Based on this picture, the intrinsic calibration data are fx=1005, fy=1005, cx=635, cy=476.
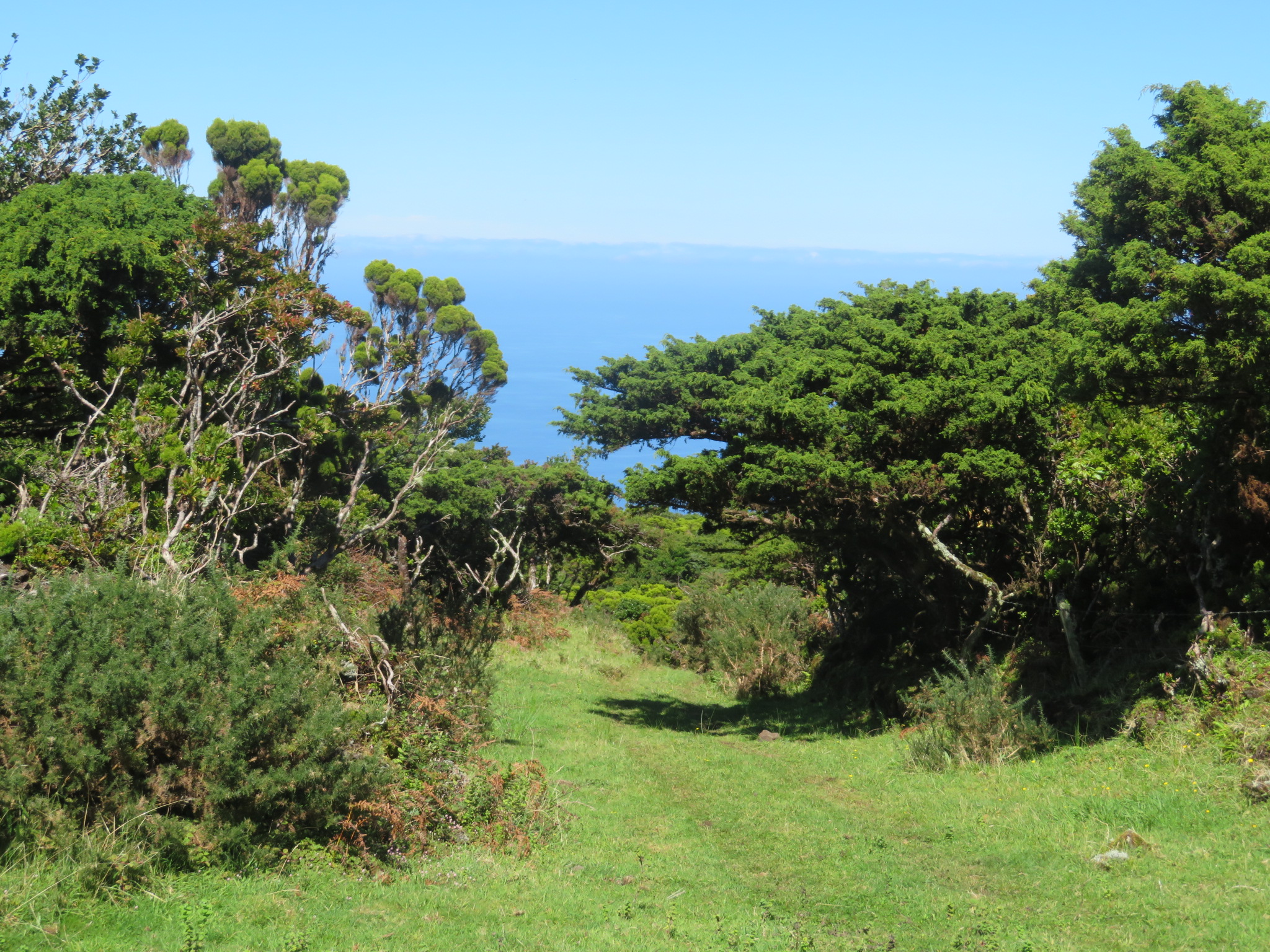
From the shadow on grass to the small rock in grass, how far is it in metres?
9.02

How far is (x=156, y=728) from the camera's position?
7723 mm

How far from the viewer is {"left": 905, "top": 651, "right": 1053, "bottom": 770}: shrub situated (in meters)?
13.2

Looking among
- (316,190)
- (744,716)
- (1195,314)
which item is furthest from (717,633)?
(316,190)

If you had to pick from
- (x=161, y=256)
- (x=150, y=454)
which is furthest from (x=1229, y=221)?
(x=161, y=256)

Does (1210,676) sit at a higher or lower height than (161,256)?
lower

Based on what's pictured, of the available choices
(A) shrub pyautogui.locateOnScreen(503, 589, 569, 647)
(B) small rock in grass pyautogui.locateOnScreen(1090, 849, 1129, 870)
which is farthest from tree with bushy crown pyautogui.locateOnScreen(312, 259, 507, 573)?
(B) small rock in grass pyautogui.locateOnScreen(1090, 849, 1129, 870)

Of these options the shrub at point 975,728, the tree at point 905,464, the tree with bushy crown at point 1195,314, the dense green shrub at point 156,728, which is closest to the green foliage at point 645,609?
the tree at point 905,464

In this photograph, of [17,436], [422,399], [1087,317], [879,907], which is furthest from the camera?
[422,399]

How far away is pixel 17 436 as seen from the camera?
2236 cm

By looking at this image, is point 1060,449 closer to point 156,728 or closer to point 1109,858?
point 1109,858

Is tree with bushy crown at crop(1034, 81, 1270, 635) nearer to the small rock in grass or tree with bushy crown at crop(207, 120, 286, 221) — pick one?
the small rock in grass

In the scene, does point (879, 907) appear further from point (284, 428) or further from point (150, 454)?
point (284, 428)

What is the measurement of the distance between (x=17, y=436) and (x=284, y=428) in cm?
577

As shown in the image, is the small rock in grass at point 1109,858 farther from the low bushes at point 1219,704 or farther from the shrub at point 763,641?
the shrub at point 763,641
